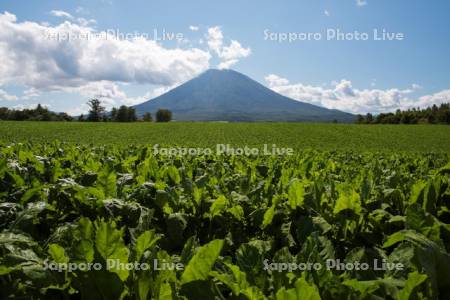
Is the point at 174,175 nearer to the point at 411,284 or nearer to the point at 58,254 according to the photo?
the point at 58,254

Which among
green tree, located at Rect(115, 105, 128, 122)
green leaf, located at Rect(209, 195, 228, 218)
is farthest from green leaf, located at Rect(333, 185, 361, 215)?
green tree, located at Rect(115, 105, 128, 122)

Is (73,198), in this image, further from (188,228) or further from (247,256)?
(247,256)

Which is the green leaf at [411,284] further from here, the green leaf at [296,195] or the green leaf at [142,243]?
the green leaf at [296,195]

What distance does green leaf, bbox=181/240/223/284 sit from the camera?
124cm

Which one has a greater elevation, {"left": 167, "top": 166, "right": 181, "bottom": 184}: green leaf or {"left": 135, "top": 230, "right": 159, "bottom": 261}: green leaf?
{"left": 167, "top": 166, "right": 181, "bottom": 184}: green leaf

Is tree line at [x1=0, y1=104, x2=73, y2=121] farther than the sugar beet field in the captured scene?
Yes

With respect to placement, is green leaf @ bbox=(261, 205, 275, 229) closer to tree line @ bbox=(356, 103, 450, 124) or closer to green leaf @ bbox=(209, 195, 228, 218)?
green leaf @ bbox=(209, 195, 228, 218)

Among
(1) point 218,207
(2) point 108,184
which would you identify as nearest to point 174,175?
(2) point 108,184

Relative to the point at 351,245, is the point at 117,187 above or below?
above

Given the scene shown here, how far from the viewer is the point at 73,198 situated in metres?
2.72

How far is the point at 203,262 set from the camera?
1.27 metres

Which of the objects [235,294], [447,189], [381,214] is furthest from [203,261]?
[447,189]

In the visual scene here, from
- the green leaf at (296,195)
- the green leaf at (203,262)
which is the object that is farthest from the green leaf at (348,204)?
the green leaf at (203,262)

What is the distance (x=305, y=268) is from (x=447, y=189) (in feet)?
6.76
